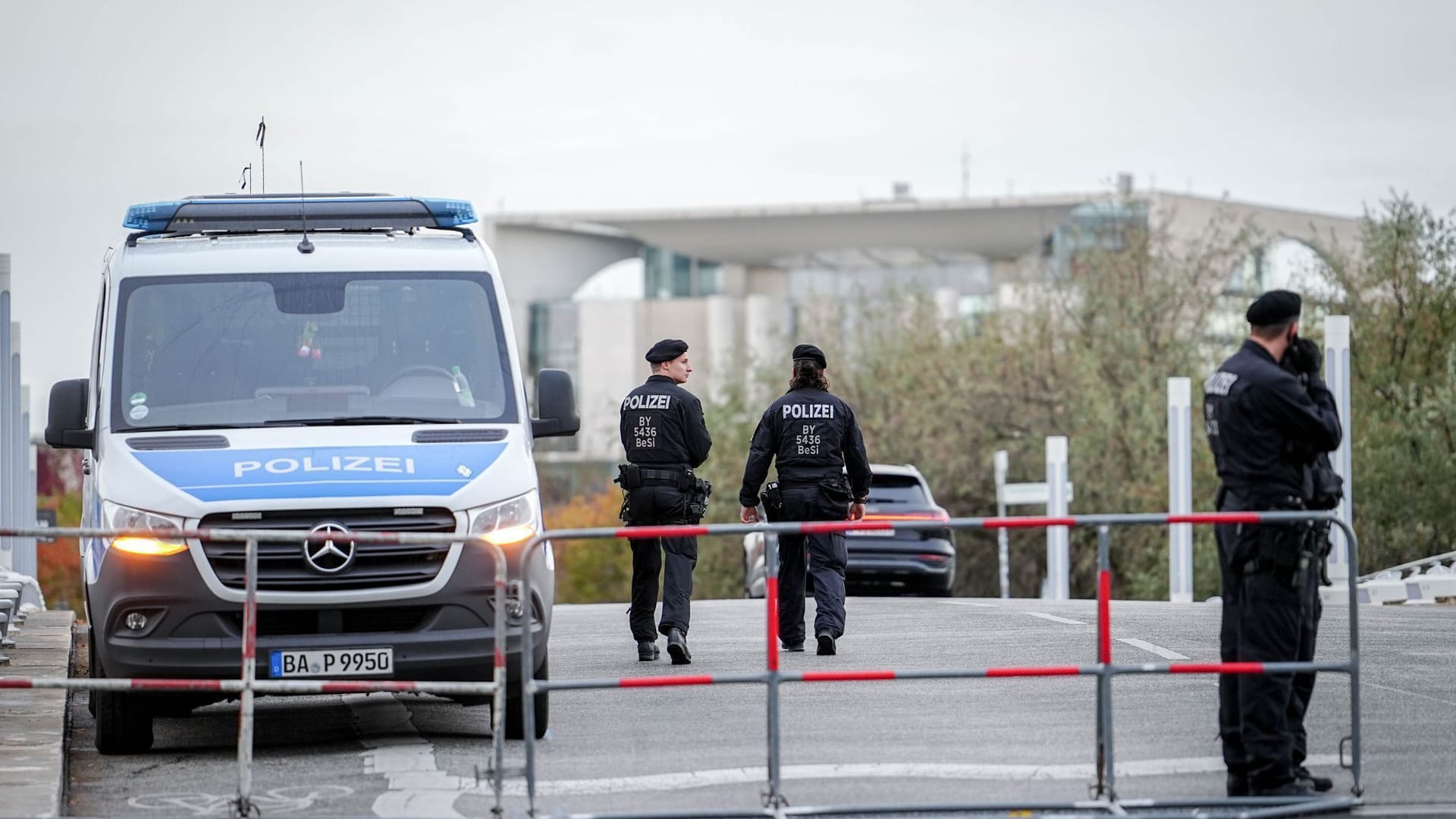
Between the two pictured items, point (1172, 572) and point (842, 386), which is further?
point (842, 386)

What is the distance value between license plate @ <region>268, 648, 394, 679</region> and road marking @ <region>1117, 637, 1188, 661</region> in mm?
5616

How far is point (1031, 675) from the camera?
802 centimetres

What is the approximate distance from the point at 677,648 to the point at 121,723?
3958 mm

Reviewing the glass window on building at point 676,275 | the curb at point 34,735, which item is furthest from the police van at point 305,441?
the glass window on building at point 676,275

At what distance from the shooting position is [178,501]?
930cm

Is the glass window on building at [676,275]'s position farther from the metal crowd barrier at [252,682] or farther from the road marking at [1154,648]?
the metal crowd barrier at [252,682]

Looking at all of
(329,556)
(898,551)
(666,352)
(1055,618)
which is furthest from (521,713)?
(898,551)

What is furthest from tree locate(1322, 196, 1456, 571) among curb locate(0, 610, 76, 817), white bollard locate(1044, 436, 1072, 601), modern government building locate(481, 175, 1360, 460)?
modern government building locate(481, 175, 1360, 460)

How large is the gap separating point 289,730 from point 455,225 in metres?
2.82

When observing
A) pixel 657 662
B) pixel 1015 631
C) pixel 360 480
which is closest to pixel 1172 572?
pixel 1015 631

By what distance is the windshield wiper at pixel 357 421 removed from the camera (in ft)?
33.0

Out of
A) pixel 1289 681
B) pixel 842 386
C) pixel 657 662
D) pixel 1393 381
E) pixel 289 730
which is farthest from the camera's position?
pixel 842 386

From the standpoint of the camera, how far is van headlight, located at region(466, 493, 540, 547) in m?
9.47

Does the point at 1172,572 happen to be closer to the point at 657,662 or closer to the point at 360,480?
the point at 657,662
